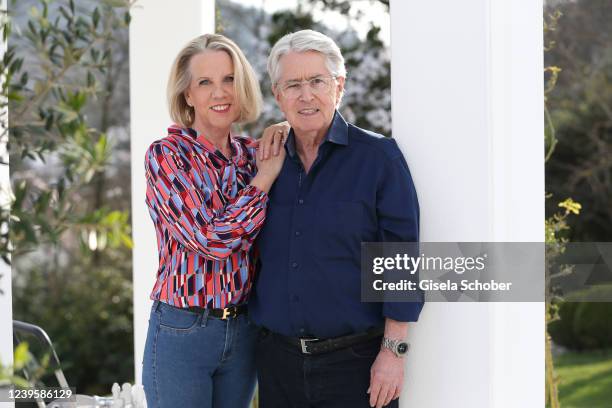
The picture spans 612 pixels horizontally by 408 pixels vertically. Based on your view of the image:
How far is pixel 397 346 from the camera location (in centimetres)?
248

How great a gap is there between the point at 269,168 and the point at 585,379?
20.1 ft

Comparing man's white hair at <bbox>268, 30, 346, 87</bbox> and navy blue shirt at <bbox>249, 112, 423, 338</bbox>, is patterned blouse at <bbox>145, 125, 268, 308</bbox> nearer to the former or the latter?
navy blue shirt at <bbox>249, 112, 423, 338</bbox>

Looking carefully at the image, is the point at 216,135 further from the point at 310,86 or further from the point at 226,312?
the point at 226,312

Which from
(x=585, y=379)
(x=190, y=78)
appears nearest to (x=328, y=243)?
(x=190, y=78)

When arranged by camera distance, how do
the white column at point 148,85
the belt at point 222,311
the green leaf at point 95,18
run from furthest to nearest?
1. the white column at point 148,85
2. the belt at point 222,311
3. the green leaf at point 95,18

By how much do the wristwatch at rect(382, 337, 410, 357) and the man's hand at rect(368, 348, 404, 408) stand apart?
0.04ft

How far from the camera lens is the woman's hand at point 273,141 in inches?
105

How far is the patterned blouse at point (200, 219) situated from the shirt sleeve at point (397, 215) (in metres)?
0.37

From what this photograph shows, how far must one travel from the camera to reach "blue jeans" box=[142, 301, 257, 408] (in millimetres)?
2615

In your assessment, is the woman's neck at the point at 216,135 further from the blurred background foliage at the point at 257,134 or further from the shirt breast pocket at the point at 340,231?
the blurred background foliage at the point at 257,134

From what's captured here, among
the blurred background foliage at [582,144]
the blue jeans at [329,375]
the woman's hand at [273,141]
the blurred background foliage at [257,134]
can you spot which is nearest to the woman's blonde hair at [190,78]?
the woman's hand at [273,141]

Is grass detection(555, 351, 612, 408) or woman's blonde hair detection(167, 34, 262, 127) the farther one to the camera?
grass detection(555, 351, 612, 408)

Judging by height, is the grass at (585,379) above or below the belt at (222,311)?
below

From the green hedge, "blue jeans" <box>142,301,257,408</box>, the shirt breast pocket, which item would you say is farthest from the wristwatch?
the green hedge
